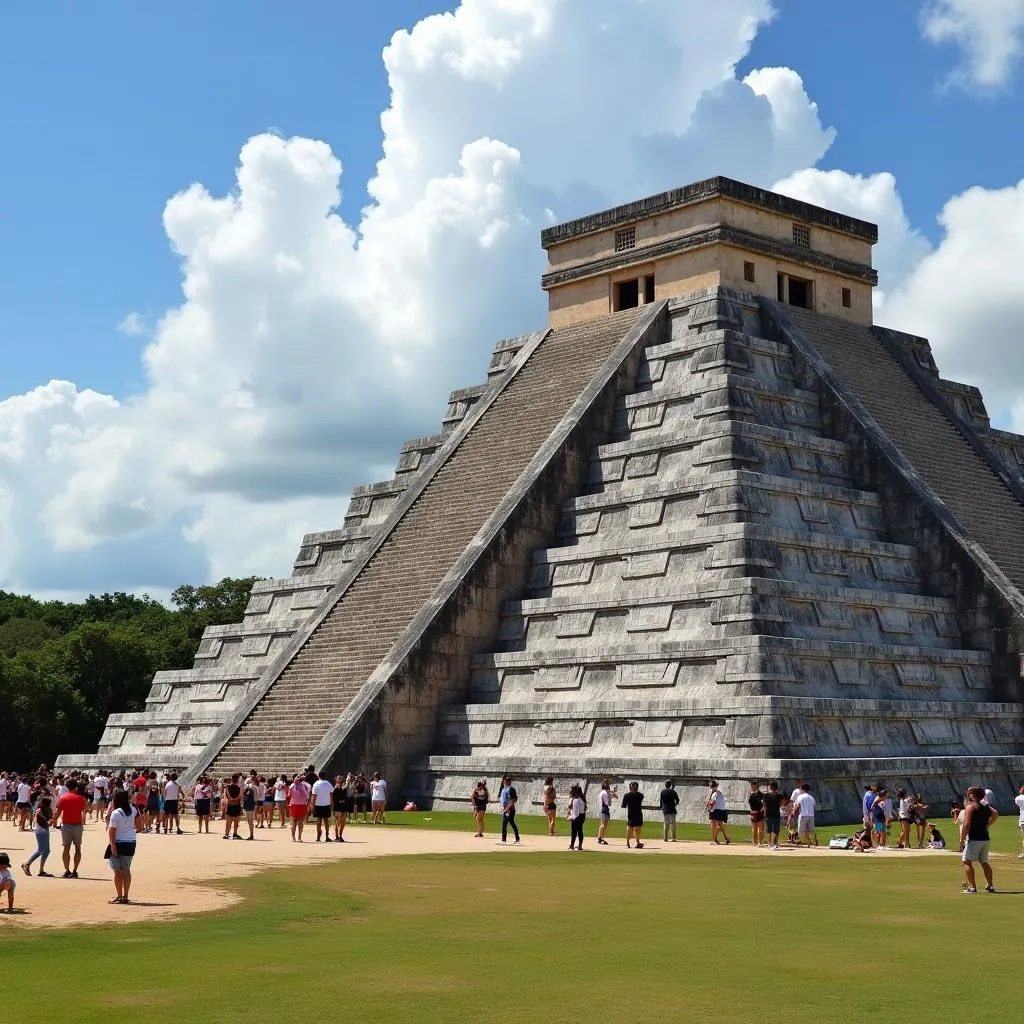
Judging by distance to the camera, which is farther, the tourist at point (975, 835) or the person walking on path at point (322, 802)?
the person walking on path at point (322, 802)

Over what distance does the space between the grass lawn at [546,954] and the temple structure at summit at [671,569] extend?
9.75 m

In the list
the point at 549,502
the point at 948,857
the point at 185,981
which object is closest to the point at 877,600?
the point at 549,502

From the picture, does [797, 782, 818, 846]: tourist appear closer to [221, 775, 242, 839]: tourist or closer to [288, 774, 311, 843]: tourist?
[288, 774, 311, 843]: tourist

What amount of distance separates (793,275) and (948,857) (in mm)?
20993

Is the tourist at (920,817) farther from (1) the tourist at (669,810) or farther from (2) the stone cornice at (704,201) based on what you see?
(2) the stone cornice at (704,201)

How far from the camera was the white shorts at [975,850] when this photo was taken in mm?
17359

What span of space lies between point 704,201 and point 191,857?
22035 mm

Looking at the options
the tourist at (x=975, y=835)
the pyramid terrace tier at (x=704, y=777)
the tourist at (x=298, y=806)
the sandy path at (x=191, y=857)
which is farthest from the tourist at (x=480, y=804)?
the tourist at (x=975, y=835)

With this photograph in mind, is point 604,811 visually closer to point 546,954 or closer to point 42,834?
point 42,834

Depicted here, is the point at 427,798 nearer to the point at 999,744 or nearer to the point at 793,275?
the point at 999,744

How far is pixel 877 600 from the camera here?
31875 millimetres

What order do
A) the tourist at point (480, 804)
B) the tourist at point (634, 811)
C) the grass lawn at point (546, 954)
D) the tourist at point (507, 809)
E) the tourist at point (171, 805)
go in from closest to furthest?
the grass lawn at point (546, 954), the tourist at point (634, 811), the tourist at point (507, 809), the tourist at point (480, 804), the tourist at point (171, 805)

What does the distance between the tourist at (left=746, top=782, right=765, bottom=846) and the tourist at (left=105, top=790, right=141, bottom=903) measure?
432 inches

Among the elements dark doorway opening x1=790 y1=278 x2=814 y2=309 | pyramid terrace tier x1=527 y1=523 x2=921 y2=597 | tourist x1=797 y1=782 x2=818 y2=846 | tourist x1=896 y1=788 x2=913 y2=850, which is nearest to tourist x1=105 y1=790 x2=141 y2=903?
tourist x1=797 y1=782 x2=818 y2=846
